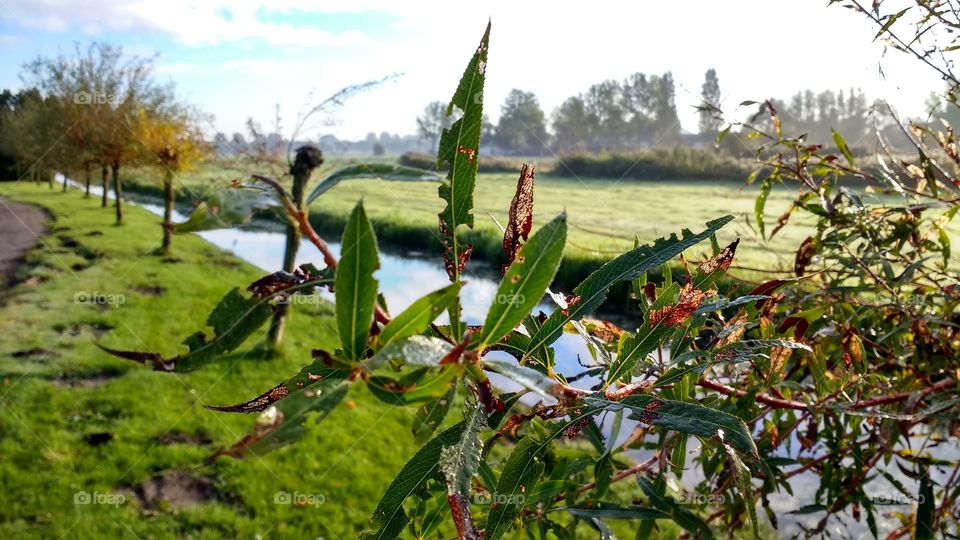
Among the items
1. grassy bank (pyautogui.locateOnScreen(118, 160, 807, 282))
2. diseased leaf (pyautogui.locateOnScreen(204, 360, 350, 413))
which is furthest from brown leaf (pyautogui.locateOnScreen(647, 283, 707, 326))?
grassy bank (pyautogui.locateOnScreen(118, 160, 807, 282))

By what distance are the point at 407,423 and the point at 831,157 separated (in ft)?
18.4

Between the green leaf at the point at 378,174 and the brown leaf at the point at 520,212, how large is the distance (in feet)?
0.44

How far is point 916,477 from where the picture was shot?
4.89ft

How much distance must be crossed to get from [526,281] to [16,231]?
1932 centimetres

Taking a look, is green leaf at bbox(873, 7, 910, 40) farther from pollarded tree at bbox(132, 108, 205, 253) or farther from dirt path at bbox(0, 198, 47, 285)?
pollarded tree at bbox(132, 108, 205, 253)

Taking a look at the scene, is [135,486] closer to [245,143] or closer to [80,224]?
[245,143]

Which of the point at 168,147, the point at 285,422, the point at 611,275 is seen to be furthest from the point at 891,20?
the point at 168,147

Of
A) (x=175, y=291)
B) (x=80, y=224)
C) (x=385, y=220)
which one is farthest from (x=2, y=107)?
(x=175, y=291)

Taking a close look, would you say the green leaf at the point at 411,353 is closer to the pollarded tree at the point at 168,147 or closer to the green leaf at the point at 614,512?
the green leaf at the point at 614,512

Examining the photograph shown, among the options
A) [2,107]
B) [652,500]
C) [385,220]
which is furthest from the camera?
[2,107]

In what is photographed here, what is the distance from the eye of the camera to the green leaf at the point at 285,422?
0.38 metres

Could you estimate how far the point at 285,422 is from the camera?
15.3 inches

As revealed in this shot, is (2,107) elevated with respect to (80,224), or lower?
elevated

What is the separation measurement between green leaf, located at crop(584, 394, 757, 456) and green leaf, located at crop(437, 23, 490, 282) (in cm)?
20
